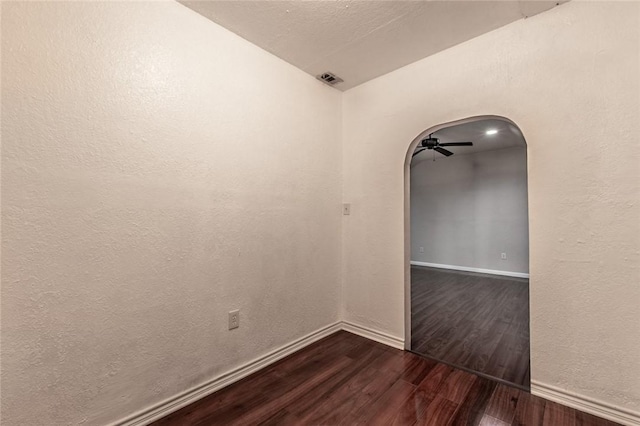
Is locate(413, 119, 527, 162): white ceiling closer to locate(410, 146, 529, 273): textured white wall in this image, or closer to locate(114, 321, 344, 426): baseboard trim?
locate(410, 146, 529, 273): textured white wall

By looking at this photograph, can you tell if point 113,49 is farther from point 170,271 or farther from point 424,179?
point 424,179

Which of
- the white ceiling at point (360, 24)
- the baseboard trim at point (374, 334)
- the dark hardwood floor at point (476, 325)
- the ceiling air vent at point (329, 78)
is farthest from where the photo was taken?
the ceiling air vent at point (329, 78)

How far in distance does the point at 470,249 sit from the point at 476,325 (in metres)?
3.57

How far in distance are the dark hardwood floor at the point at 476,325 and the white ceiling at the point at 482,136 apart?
2.41 m

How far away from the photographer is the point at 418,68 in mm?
2406

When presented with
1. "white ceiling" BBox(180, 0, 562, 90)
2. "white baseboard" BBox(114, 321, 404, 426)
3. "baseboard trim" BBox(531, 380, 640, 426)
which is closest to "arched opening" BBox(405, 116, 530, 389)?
"baseboard trim" BBox(531, 380, 640, 426)

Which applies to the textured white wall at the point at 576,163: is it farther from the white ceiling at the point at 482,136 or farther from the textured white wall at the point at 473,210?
the textured white wall at the point at 473,210

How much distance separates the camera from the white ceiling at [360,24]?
5.78 ft

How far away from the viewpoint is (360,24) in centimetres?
193

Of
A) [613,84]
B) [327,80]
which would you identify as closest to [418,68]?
[327,80]

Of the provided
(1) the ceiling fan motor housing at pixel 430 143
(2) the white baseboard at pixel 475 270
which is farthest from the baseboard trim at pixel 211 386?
(2) the white baseboard at pixel 475 270

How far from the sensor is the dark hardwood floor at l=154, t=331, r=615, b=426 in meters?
1.58

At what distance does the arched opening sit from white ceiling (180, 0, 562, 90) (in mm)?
673

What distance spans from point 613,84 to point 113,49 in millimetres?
2868
